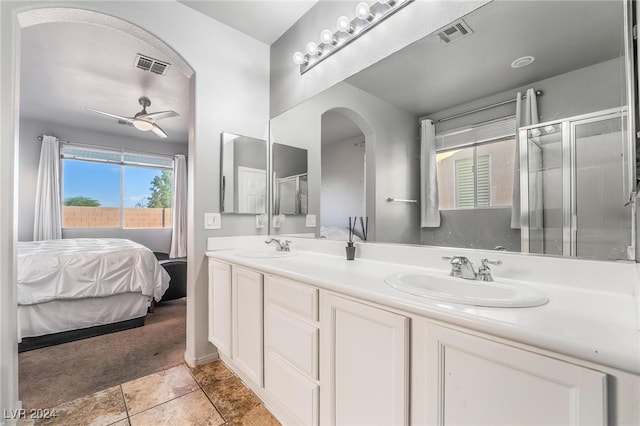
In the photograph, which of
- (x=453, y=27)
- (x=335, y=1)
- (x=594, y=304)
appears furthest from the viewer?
(x=335, y=1)

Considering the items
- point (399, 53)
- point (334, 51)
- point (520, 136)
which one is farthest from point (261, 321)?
point (334, 51)

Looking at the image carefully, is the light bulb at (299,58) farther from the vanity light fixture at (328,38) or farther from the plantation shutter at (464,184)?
the plantation shutter at (464,184)

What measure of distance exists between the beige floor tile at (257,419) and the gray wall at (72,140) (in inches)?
178

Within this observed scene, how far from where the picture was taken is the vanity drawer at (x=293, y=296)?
114cm

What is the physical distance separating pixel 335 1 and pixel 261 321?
2.10 metres

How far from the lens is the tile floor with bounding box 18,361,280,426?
4.74 feet

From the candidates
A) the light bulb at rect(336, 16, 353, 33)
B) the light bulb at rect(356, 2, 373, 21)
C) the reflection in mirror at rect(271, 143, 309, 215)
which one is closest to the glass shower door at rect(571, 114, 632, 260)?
the light bulb at rect(356, 2, 373, 21)

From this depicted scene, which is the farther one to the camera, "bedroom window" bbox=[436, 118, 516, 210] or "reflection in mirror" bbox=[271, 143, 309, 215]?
"reflection in mirror" bbox=[271, 143, 309, 215]

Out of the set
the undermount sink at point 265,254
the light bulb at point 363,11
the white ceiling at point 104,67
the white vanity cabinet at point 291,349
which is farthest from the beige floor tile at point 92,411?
the light bulb at point 363,11

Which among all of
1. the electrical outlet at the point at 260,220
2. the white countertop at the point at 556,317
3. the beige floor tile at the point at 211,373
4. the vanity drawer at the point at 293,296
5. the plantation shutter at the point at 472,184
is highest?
the plantation shutter at the point at 472,184

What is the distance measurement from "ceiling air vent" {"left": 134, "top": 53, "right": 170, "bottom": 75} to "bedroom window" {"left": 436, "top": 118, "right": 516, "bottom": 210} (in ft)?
9.05

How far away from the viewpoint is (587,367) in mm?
542

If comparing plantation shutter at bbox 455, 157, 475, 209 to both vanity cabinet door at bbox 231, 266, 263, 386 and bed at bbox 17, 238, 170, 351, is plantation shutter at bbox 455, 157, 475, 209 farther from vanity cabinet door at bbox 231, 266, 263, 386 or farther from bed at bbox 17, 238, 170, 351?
bed at bbox 17, 238, 170, 351

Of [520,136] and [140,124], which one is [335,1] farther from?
[140,124]
